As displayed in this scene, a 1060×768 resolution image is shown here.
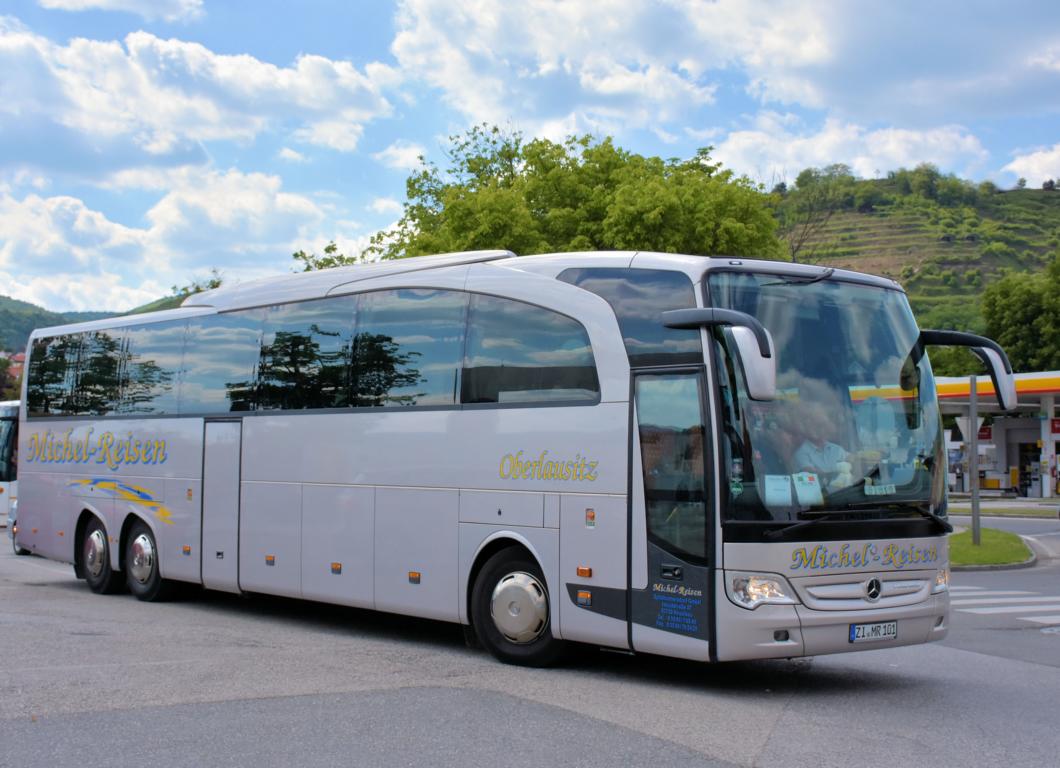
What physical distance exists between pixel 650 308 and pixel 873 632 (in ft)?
9.84

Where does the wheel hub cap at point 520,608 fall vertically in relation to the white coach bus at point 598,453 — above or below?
below

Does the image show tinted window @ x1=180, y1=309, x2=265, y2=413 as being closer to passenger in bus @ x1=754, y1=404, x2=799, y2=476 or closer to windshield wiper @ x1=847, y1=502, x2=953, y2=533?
passenger in bus @ x1=754, y1=404, x2=799, y2=476

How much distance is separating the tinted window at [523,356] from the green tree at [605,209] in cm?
2239

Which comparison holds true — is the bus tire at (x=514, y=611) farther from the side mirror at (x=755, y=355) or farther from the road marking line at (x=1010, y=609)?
the road marking line at (x=1010, y=609)

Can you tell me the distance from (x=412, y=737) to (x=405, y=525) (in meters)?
4.61

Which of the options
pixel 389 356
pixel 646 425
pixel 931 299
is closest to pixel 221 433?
pixel 389 356

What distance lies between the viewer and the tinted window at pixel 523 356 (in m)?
10.3

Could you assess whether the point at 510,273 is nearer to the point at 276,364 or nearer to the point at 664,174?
the point at 276,364

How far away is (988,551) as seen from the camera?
85.2ft

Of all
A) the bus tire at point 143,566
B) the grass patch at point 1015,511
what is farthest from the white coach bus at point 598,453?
the grass patch at point 1015,511

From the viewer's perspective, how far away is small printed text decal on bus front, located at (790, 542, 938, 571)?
912 centimetres

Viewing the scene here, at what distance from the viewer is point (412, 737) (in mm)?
7484

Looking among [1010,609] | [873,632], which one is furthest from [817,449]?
[1010,609]

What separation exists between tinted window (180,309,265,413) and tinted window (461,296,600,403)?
4.08m
